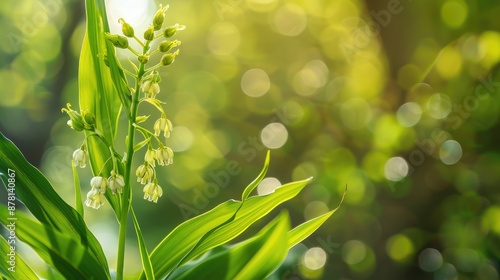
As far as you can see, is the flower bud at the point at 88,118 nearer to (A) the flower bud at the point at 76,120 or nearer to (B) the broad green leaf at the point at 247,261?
(A) the flower bud at the point at 76,120

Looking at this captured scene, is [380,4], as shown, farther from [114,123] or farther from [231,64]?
[114,123]

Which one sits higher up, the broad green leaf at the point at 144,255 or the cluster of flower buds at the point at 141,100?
the cluster of flower buds at the point at 141,100

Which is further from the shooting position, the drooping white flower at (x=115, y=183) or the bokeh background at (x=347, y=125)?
the bokeh background at (x=347, y=125)

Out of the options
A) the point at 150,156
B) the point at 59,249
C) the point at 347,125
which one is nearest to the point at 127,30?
the point at 150,156

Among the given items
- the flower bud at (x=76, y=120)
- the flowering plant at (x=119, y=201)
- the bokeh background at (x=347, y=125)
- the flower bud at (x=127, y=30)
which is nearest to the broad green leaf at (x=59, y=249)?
the flowering plant at (x=119, y=201)

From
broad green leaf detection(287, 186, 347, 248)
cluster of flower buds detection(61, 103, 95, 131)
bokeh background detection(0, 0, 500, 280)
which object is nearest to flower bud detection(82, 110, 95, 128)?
cluster of flower buds detection(61, 103, 95, 131)

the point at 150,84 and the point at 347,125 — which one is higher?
the point at 150,84

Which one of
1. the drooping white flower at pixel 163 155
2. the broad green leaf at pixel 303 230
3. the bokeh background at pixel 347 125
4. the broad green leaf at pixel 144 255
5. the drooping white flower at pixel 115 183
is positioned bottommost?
the bokeh background at pixel 347 125

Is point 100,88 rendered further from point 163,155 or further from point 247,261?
point 247,261
